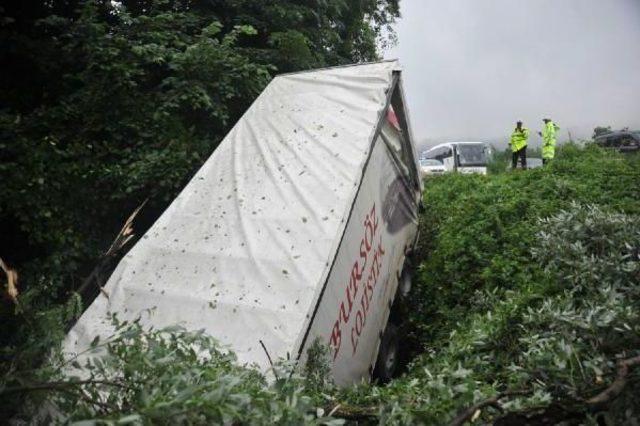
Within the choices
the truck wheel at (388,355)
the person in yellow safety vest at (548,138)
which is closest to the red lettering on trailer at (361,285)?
the truck wheel at (388,355)

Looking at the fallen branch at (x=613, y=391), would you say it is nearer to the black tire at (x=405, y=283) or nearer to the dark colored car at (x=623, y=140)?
the black tire at (x=405, y=283)

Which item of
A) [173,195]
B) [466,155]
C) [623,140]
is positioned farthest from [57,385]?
[466,155]

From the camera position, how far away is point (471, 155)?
62.2ft

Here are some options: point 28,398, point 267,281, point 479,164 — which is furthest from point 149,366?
point 479,164

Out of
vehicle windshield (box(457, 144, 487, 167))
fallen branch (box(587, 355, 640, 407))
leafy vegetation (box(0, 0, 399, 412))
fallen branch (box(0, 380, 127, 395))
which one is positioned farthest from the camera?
vehicle windshield (box(457, 144, 487, 167))

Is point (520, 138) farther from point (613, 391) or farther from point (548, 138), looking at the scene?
point (613, 391)

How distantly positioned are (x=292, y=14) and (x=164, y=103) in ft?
8.91

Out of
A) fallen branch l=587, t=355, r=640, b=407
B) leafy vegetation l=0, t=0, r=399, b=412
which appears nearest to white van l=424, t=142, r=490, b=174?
leafy vegetation l=0, t=0, r=399, b=412

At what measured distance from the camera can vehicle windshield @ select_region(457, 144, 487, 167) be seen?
1862 cm

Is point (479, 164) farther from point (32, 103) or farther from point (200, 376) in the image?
point (200, 376)

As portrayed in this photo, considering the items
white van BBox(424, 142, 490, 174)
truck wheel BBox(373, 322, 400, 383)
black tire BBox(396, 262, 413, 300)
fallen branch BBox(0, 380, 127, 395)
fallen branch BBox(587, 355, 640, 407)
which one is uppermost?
fallen branch BBox(0, 380, 127, 395)

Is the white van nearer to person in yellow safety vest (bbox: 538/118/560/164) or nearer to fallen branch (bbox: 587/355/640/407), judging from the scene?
person in yellow safety vest (bbox: 538/118/560/164)

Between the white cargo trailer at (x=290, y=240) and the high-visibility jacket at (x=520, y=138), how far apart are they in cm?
873

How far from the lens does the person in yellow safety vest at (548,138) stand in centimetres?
1196
